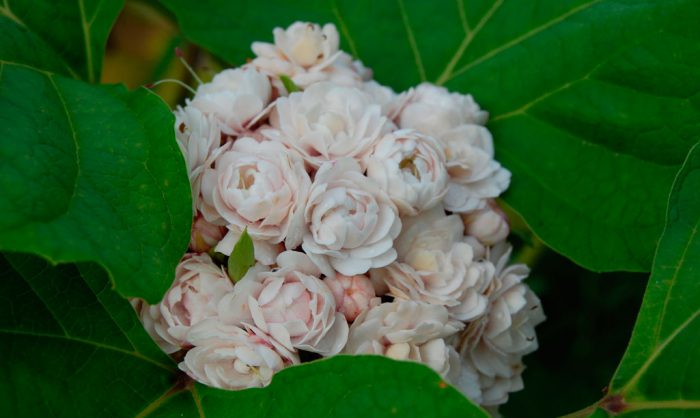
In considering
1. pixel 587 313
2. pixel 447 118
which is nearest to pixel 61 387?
pixel 447 118

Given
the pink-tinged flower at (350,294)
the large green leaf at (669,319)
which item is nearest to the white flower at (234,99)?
the pink-tinged flower at (350,294)

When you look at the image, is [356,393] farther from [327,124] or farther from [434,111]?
[434,111]

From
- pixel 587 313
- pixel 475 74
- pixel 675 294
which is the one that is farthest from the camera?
pixel 587 313

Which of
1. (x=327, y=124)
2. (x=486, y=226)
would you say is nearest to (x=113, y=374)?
(x=327, y=124)

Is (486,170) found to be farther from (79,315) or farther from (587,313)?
(587,313)

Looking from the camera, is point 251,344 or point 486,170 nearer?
point 251,344

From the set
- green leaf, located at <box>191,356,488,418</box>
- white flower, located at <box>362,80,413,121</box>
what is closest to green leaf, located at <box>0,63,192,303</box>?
green leaf, located at <box>191,356,488,418</box>

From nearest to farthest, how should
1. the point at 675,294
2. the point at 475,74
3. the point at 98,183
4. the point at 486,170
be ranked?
the point at 98,183 → the point at 675,294 → the point at 486,170 → the point at 475,74
